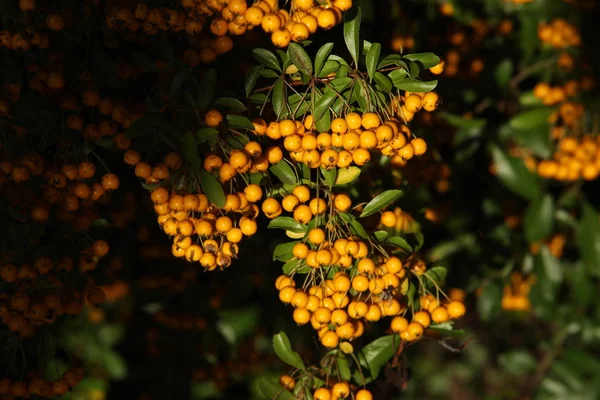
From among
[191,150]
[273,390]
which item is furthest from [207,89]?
[273,390]

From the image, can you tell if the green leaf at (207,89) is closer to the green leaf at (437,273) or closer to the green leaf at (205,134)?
the green leaf at (205,134)

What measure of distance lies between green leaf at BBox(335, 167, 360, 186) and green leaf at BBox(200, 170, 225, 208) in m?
0.34

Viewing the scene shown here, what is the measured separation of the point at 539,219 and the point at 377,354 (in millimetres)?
1494

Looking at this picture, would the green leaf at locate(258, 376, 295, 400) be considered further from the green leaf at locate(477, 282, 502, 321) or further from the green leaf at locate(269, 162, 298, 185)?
the green leaf at locate(477, 282, 502, 321)

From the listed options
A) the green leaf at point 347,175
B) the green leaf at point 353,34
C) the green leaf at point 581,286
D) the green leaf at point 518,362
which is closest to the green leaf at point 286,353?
the green leaf at point 347,175

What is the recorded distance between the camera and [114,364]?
3682mm

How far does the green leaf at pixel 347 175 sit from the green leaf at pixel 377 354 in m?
0.57

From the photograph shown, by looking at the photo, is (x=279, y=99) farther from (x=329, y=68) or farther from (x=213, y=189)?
(x=213, y=189)

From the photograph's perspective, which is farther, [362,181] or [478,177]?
[478,177]

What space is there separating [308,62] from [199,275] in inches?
66.4

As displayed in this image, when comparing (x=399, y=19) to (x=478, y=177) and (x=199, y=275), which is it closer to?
(x=478, y=177)

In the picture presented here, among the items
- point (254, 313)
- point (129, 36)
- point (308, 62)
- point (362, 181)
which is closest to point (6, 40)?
point (129, 36)

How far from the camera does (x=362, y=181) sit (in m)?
2.04

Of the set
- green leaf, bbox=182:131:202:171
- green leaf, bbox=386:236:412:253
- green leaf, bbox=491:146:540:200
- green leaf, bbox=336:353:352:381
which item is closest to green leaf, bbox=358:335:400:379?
green leaf, bbox=336:353:352:381
